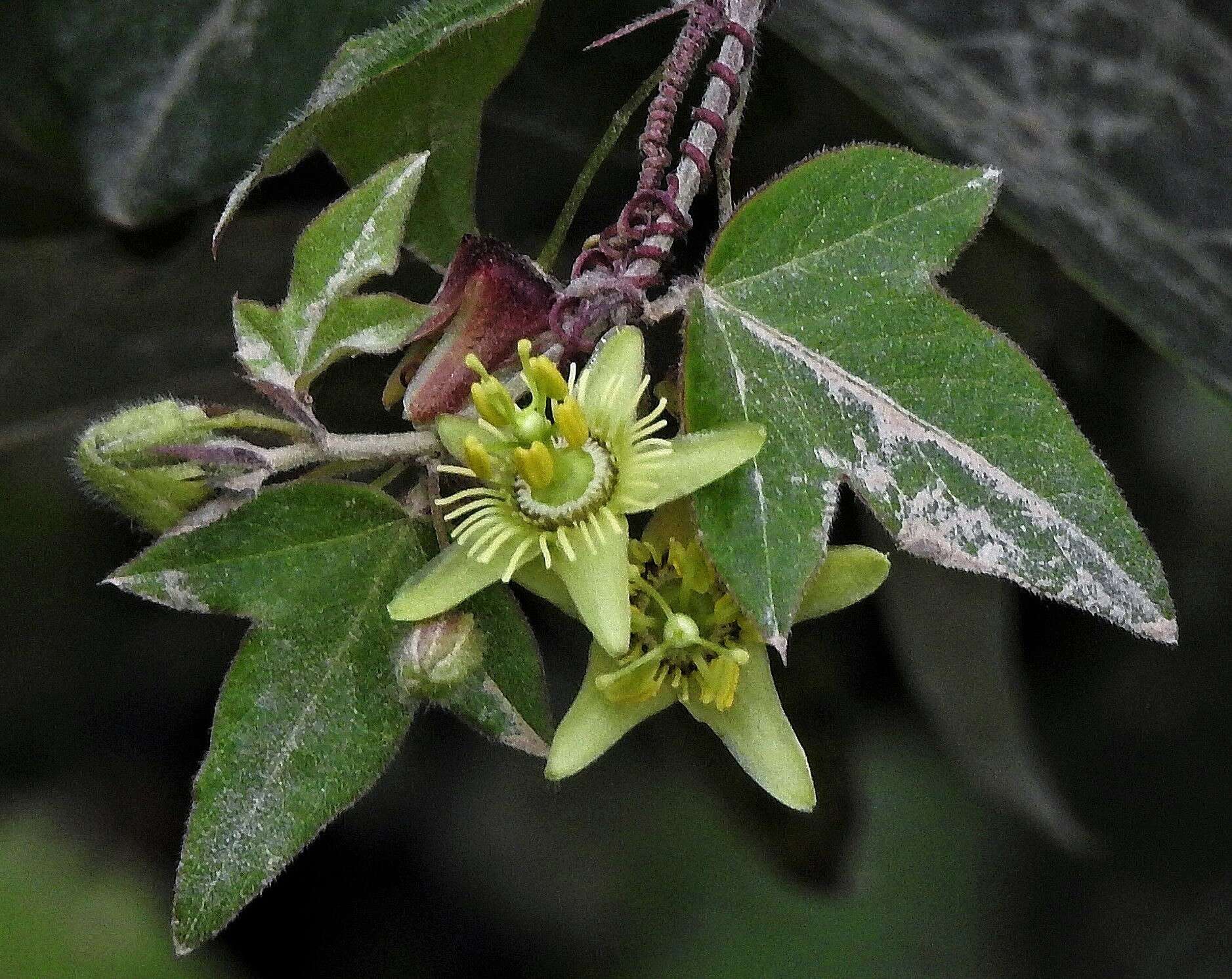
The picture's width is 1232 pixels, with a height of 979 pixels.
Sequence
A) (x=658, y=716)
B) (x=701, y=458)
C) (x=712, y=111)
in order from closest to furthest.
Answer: (x=701, y=458), (x=712, y=111), (x=658, y=716)

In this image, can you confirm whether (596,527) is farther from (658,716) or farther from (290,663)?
(658,716)

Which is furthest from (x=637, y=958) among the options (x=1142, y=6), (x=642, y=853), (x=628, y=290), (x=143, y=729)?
(x=1142, y=6)

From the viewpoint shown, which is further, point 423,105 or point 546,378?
point 423,105

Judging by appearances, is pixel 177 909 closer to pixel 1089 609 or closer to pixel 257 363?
pixel 257 363

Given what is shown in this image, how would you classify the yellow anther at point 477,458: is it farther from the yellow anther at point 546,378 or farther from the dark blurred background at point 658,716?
the dark blurred background at point 658,716

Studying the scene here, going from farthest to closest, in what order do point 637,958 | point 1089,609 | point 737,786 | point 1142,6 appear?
point 637,958, point 737,786, point 1142,6, point 1089,609

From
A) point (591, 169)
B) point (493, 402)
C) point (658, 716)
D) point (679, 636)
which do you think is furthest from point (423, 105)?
point (658, 716)
